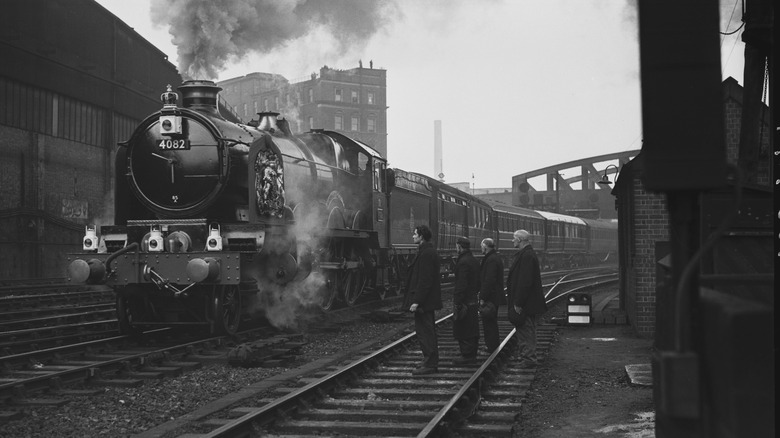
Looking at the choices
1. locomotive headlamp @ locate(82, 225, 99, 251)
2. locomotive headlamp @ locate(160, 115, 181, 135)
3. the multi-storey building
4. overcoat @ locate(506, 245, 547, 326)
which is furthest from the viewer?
the multi-storey building

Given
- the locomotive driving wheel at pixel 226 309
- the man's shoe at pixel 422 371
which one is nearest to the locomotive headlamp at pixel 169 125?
the locomotive driving wheel at pixel 226 309

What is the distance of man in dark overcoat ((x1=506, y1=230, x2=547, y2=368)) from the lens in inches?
357

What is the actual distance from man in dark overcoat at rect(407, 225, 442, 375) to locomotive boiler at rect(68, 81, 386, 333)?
2436 millimetres

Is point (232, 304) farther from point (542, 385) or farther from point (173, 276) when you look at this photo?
point (542, 385)

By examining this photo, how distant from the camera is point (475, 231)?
1111 inches

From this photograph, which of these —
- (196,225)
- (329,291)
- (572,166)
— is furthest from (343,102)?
(196,225)

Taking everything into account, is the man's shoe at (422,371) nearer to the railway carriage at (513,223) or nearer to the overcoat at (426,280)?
the overcoat at (426,280)

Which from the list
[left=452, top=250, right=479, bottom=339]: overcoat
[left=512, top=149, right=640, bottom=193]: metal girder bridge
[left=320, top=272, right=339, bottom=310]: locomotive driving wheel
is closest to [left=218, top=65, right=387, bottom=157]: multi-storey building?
[left=512, top=149, right=640, bottom=193]: metal girder bridge

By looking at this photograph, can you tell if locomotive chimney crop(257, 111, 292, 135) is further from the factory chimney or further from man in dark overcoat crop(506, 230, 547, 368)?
the factory chimney

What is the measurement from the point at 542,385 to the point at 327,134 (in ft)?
27.9

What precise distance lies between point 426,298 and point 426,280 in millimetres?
212

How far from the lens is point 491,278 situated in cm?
945

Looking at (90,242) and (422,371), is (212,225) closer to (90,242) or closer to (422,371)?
(90,242)

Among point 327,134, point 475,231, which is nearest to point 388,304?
point 327,134
